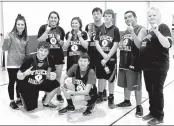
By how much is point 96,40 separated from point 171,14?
8748mm

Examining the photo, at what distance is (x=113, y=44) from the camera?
9.52ft

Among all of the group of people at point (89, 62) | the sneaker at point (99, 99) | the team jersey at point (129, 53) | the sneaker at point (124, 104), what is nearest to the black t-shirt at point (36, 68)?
the group of people at point (89, 62)

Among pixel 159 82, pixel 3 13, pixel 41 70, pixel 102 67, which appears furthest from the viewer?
pixel 3 13

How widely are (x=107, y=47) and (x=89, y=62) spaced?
31 centimetres

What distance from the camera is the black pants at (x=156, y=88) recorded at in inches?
91.6

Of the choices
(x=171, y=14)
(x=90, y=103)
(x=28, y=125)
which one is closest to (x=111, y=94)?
(x=90, y=103)

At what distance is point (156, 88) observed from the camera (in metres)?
2.35

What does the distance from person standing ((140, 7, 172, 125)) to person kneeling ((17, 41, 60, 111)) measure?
45.4 inches

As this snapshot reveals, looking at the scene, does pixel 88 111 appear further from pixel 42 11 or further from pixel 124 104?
pixel 42 11

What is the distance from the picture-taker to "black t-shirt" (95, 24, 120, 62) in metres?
2.89

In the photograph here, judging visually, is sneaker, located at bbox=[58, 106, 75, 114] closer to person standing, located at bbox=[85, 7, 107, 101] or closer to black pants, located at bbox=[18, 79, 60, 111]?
black pants, located at bbox=[18, 79, 60, 111]

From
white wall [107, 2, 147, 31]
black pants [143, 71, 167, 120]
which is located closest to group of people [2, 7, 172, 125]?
black pants [143, 71, 167, 120]

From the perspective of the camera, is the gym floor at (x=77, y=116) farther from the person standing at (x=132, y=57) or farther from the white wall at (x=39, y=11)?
the white wall at (x=39, y=11)

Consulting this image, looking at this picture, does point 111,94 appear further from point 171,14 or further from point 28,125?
point 171,14
